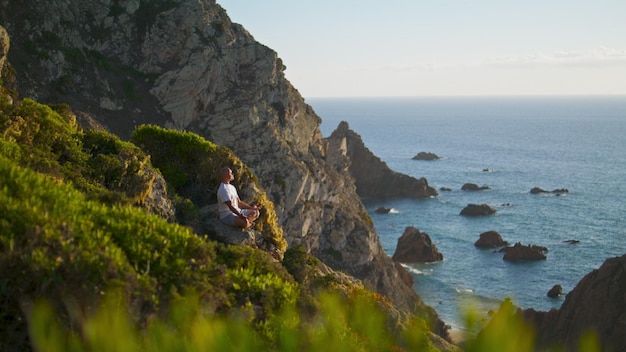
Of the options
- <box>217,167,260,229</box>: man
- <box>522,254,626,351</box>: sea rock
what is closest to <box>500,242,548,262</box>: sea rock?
<box>522,254,626,351</box>: sea rock

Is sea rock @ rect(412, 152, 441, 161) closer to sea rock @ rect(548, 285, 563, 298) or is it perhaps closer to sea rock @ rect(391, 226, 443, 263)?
sea rock @ rect(391, 226, 443, 263)

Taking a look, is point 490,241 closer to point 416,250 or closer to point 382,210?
point 416,250

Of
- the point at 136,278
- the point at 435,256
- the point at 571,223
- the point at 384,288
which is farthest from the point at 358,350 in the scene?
the point at 571,223

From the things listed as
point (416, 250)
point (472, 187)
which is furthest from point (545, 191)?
point (416, 250)

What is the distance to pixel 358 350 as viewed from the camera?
25.2 feet

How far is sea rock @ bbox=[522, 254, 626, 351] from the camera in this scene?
38.2 meters

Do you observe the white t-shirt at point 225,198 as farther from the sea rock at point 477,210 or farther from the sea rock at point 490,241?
the sea rock at point 477,210

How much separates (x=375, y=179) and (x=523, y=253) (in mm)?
46011

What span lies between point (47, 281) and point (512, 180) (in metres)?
130

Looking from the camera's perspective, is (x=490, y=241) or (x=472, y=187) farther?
(x=472, y=187)

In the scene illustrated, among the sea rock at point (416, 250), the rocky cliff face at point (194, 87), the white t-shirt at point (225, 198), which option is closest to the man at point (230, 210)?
the white t-shirt at point (225, 198)

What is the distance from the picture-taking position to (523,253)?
73000 mm

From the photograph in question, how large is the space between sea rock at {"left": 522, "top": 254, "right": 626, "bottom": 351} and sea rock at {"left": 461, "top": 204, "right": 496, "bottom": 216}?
49.8 meters

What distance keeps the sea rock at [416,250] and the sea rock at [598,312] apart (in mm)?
27050
